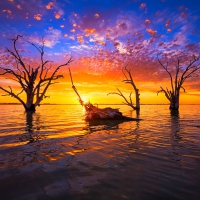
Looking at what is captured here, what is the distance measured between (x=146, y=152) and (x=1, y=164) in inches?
137

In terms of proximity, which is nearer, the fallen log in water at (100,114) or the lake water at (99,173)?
the lake water at (99,173)

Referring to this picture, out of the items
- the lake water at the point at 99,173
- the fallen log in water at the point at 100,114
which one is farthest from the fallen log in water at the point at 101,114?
the lake water at the point at 99,173

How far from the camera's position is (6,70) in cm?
2356

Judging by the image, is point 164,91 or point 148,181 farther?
point 164,91

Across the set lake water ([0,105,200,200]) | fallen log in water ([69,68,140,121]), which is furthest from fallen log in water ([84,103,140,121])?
lake water ([0,105,200,200])

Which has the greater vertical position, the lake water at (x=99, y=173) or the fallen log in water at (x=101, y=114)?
the fallen log in water at (x=101, y=114)

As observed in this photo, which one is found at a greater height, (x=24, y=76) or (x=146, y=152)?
(x=24, y=76)

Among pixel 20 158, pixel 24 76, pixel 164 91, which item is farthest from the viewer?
pixel 164 91

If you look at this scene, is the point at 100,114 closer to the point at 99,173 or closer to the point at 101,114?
the point at 101,114

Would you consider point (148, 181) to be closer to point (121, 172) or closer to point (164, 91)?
point (121, 172)

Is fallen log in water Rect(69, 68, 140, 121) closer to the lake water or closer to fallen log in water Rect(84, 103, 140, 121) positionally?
fallen log in water Rect(84, 103, 140, 121)

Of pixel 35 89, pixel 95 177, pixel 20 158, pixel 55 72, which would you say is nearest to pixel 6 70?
pixel 35 89

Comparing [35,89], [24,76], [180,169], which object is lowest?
[180,169]

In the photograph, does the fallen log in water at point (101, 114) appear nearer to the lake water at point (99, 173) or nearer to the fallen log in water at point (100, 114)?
the fallen log in water at point (100, 114)
